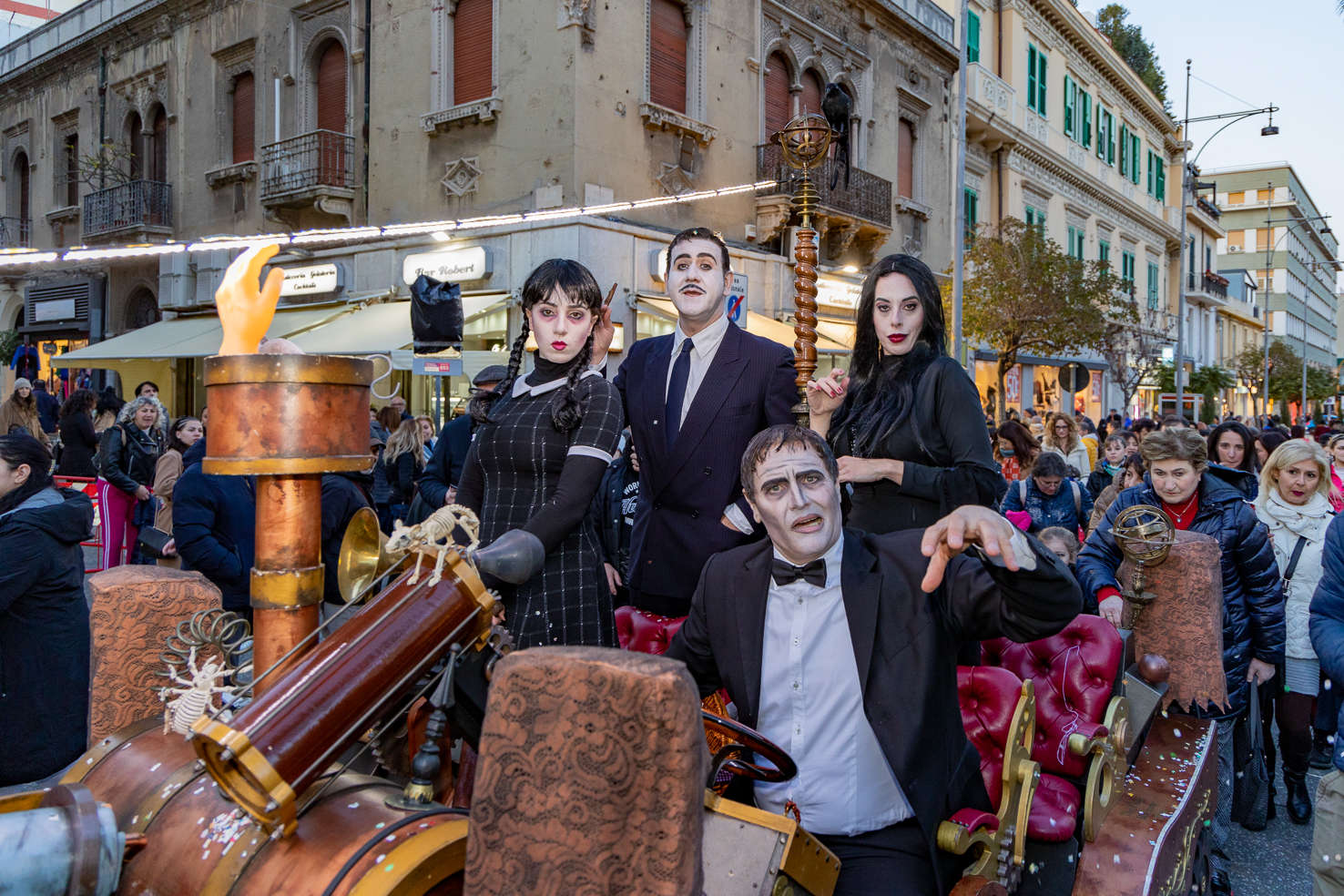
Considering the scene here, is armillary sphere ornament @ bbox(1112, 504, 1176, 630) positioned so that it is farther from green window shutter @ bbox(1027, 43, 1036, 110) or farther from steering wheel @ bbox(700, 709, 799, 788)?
green window shutter @ bbox(1027, 43, 1036, 110)

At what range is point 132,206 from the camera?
17.9 metres

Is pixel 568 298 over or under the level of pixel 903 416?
over

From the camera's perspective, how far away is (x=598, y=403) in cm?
234

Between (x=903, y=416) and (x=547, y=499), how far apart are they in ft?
4.03

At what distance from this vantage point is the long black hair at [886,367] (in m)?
2.99

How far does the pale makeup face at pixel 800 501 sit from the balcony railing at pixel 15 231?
981 inches

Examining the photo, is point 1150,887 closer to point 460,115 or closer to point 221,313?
point 221,313

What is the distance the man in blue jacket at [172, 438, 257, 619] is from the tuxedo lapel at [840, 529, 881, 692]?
3.14 m

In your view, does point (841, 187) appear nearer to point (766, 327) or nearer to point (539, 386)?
point (766, 327)

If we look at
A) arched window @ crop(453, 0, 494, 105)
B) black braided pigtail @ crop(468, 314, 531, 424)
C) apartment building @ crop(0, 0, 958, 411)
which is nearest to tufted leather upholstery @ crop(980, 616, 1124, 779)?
black braided pigtail @ crop(468, 314, 531, 424)

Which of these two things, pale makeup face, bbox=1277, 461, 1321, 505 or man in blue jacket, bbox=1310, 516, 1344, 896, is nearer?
man in blue jacket, bbox=1310, 516, 1344, 896

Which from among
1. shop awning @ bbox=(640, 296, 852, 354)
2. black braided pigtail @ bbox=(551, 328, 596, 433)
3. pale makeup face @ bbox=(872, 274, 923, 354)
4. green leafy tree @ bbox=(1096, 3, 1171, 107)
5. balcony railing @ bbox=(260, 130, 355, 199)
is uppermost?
green leafy tree @ bbox=(1096, 3, 1171, 107)

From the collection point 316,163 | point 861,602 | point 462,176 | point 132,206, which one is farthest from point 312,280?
point 861,602

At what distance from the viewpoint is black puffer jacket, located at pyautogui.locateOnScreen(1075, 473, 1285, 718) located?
13.6 ft
